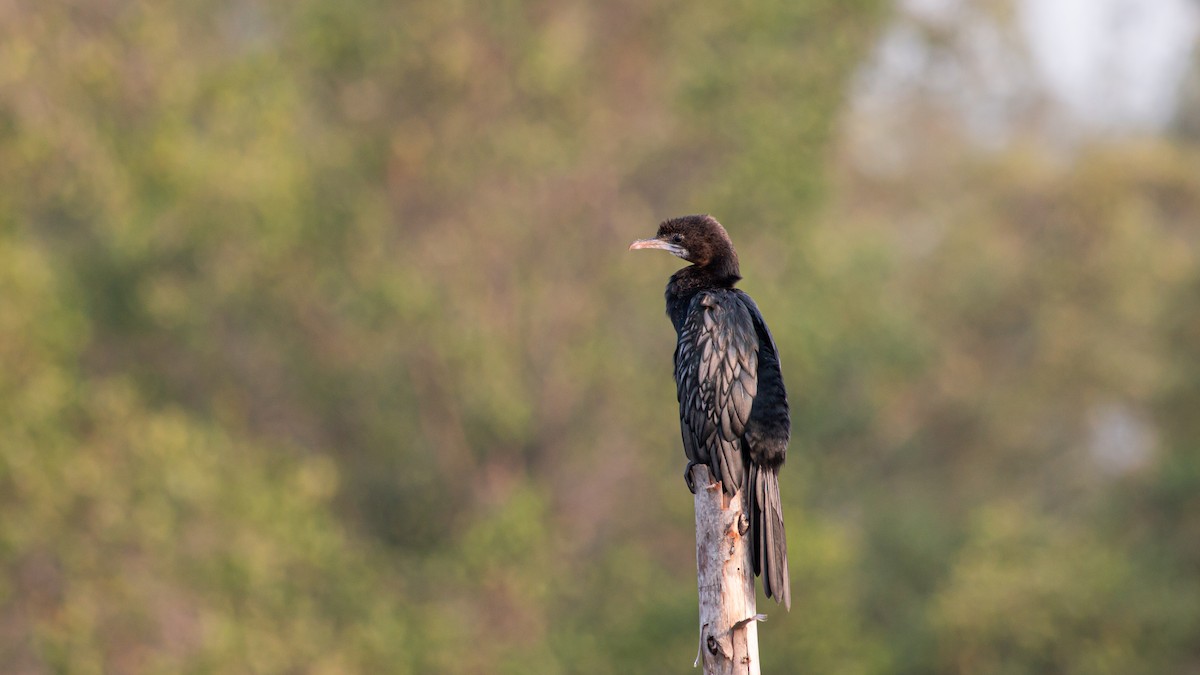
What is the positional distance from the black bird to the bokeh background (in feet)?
34.2

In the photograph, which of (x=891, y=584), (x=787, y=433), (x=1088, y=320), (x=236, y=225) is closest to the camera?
(x=787, y=433)

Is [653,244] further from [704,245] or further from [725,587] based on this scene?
[725,587]

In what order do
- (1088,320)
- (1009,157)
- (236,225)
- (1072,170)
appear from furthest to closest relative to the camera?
(1009,157) → (1072,170) → (1088,320) → (236,225)

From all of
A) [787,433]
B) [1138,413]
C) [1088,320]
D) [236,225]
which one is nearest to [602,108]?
[236,225]

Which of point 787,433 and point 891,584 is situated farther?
point 891,584

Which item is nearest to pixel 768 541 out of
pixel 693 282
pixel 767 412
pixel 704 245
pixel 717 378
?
pixel 767 412

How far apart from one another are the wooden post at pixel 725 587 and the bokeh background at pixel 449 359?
11.2 m

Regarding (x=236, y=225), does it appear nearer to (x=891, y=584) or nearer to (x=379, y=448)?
(x=379, y=448)

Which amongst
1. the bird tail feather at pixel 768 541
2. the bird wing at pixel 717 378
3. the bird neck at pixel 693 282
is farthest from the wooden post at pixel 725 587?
the bird neck at pixel 693 282

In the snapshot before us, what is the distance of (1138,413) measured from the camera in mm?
25719

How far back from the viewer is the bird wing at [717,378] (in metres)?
6.65

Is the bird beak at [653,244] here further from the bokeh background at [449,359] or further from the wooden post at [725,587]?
the bokeh background at [449,359]

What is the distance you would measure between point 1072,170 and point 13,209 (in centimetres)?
1644

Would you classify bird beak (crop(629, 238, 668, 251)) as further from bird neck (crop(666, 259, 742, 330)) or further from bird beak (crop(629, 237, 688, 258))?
bird neck (crop(666, 259, 742, 330))
